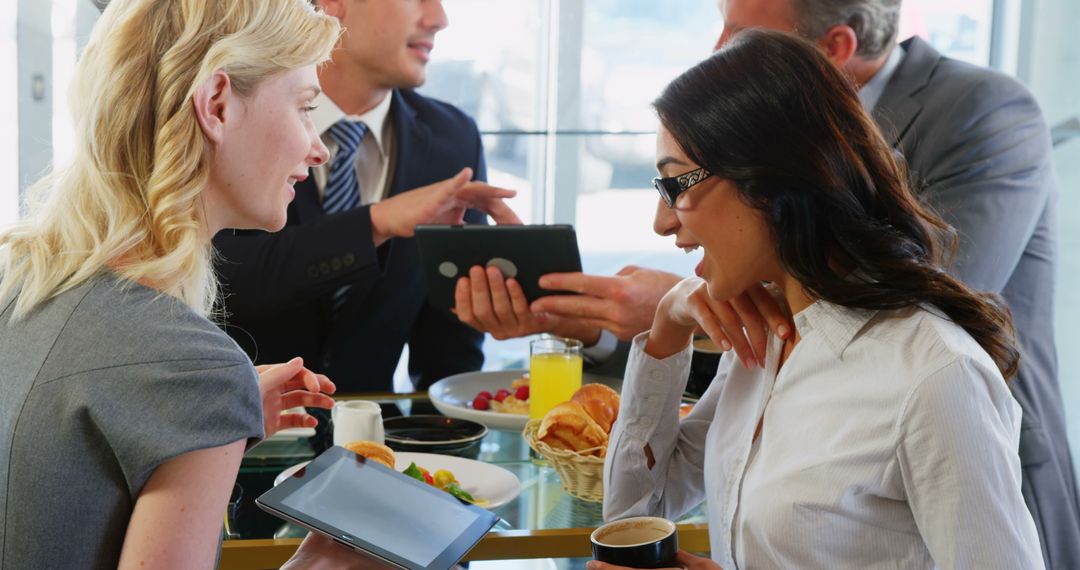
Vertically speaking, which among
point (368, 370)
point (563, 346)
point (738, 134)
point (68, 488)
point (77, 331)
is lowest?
point (368, 370)

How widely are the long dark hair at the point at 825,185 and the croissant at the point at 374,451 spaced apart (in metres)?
0.69

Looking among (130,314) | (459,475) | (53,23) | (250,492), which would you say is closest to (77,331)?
(130,314)

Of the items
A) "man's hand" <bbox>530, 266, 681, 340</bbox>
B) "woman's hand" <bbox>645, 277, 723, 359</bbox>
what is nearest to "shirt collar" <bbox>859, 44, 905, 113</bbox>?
"man's hand" <bbox>530, 266, 681, 340</bbox>

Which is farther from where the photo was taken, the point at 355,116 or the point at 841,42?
the point at 355,116

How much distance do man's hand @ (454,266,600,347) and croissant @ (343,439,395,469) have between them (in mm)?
598

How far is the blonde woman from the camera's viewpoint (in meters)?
1.06

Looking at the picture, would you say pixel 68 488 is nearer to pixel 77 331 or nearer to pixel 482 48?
pixel 77 331

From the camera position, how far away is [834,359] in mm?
1408

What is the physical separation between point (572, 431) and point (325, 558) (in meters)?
0.55

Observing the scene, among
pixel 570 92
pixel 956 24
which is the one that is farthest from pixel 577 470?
pixel 956 24

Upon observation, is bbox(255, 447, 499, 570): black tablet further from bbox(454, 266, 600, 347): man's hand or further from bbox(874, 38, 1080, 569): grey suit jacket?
bbox(874, 38, 1080, 569): grey suit jacket

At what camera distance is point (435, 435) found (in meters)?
2.03

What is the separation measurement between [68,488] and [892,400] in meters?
0.86

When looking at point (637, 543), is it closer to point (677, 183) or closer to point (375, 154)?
point (677, 183)
